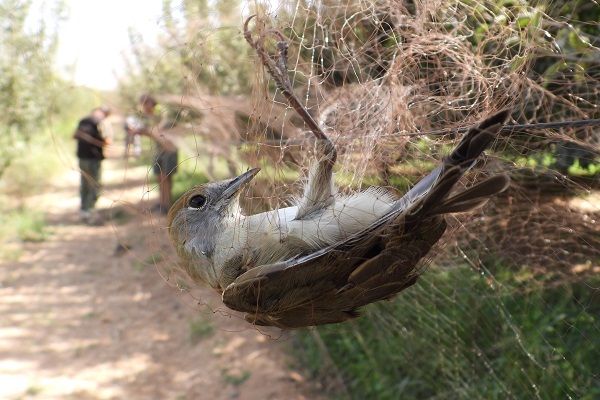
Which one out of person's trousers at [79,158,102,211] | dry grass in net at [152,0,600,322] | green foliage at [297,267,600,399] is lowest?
person's trousers at [79,158,102,211]

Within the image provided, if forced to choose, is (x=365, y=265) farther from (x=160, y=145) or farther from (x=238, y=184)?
(x=160, y=145)

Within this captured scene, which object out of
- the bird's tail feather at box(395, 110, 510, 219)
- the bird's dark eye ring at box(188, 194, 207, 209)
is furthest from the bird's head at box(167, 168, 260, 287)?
the bird's tail feather at box(395, 110, 510, 219)

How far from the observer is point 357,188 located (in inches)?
95.3

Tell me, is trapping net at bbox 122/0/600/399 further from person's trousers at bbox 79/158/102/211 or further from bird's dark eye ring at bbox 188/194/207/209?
person's trousers at bbox 79/158/102/211

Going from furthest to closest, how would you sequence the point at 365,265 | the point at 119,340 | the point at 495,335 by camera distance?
1. the point at 119,340
2. the point at 495,335
3. the point at 365,265

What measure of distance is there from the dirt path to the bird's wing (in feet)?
9.20

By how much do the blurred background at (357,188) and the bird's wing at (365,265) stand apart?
0.27m

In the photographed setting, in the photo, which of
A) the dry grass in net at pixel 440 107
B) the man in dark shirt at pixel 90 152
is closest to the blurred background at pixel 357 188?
the dry grass in net at pixel 440 107

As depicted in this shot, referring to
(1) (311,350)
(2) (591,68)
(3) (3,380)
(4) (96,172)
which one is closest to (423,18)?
(2) (591,68)

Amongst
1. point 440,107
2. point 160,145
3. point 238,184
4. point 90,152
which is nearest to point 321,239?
point 238,184

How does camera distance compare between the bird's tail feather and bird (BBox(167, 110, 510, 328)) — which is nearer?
the bird's tail feather

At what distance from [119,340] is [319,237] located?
291 inches

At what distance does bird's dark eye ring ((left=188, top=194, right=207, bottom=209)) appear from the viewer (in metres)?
2.49

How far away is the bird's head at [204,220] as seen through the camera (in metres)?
2.38
